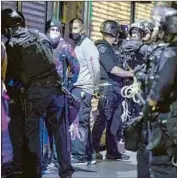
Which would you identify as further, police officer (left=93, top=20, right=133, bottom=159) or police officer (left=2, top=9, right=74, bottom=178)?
police officer (left=93, top=20, right=133, bottom=159)

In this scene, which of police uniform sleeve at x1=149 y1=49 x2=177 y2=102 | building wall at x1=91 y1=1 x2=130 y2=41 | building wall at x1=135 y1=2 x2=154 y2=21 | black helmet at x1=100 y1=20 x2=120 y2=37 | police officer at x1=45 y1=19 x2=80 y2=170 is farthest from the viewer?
building wall at x1=135 y1=2 x2=154 y2=21

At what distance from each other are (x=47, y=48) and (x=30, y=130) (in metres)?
0.95

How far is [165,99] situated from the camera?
5.59 m

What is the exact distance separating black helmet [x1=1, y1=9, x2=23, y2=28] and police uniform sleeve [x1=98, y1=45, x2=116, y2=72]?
7.49 feet

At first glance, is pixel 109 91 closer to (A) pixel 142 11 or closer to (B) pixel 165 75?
(A) pixel 142 11

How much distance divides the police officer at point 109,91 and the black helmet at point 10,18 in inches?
91.5

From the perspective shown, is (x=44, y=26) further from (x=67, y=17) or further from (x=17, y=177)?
(x=17, y=177)

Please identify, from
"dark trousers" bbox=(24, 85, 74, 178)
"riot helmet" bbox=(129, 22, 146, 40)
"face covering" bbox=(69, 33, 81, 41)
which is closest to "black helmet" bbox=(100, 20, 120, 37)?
"riot helmet" bbox=(129, 22, 146, 40)

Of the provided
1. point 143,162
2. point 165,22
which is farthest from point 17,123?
point 165,22

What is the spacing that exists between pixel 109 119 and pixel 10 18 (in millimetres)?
3004

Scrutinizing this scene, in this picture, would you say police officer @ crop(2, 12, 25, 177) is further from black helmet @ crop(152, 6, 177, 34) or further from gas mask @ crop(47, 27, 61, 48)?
black helmet @ crop(152, 6, 177, 34)

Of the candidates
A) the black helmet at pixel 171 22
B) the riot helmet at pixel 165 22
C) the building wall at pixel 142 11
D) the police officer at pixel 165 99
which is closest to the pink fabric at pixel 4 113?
the police officer at pixel 165 99

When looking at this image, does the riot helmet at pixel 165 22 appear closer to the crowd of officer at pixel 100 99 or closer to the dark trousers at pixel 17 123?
the crowd of officer at pixel 100 99

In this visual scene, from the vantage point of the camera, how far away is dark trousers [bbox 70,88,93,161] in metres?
8.85
